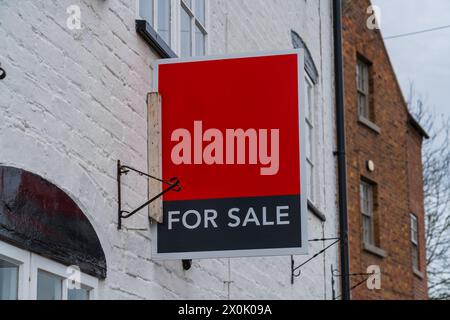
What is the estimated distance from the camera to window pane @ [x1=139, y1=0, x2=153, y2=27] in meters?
8.02

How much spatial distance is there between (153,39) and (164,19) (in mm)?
584

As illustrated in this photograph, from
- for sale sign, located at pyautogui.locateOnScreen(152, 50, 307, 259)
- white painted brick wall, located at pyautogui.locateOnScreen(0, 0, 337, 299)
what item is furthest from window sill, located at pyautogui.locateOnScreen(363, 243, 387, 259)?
for sale sign, located at pyautogui.locateOnScreen(152, 50, 307, 259)

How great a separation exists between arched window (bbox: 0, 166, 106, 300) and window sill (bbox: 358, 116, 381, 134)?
452 inches

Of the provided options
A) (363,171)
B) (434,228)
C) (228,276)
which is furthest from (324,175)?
(434,228)

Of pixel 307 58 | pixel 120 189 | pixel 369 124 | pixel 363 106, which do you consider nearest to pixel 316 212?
pixel 307 58

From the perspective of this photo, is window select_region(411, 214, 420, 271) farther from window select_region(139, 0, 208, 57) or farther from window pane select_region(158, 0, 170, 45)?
window pane select_region(158, 0, 170, 45)

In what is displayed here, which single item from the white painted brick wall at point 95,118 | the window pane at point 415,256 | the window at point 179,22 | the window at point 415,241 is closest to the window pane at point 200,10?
the window at point 179,22

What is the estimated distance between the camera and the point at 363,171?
1775cm

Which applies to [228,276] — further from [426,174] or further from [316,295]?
[426,174]

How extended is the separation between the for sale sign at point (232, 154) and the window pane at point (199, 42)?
64.0 inches

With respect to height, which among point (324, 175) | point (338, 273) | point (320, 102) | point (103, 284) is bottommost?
point (103, 284)

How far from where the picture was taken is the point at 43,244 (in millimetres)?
5996

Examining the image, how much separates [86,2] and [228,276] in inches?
137

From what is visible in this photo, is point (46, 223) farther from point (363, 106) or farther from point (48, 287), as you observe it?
point (363, 106)
